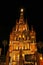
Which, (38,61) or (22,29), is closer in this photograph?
(38,61)

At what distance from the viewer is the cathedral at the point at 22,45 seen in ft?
8.18

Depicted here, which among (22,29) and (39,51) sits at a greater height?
(22,29)

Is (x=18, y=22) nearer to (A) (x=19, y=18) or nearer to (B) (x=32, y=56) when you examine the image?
(A) (x=19, y=18)

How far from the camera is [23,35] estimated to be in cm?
260

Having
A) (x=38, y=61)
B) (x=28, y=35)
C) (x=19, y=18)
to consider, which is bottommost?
(x=38, y=61)

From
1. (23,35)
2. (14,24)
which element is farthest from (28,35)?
(14,24)

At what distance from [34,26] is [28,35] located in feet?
0.42

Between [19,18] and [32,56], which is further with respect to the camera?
[19,18]

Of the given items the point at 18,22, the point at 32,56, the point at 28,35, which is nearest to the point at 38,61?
the point at 32,56

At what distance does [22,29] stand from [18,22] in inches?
4.3

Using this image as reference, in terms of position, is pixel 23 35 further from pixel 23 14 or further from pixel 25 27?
pixel 23 14

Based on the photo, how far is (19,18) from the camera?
270cm

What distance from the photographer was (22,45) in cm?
257

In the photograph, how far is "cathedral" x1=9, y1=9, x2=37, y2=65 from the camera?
2.49m
